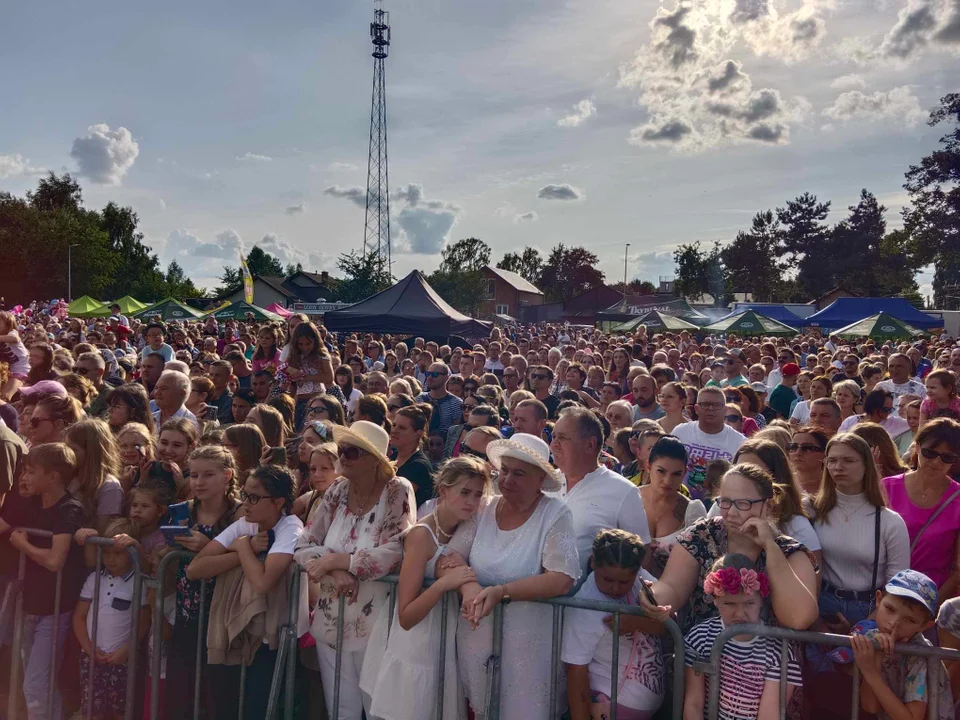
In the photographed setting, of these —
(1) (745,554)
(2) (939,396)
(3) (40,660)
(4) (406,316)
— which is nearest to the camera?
(1) (745,554)

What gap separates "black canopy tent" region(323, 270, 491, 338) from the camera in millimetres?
16406

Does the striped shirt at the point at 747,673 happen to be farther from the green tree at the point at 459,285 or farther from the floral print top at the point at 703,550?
the green tree at the point at 459,285

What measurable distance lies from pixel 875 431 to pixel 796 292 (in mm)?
86212

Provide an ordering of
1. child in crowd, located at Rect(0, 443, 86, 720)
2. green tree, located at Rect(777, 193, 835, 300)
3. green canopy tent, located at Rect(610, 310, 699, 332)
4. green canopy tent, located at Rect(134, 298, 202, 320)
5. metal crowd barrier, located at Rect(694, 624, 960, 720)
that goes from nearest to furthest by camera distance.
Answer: metal crowd barrier, located at Rect(694, 624, 960, 720) → child in crowd, located at Rect(0, 443, 86, 720) → green canopy tent, located at Rect(134, 298, 202, 320) → green canopy tent, located at Rect(610, 310, 699, 332) → green tree, located at Rect(777, 193, 835, 300)

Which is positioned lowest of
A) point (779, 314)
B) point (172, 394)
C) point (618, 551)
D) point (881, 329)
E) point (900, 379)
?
point (618, 551)

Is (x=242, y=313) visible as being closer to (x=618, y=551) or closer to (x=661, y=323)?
(x=661, y=323)

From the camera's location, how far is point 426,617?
10.5 ft

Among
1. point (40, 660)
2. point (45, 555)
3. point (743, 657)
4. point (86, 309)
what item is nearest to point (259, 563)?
point (45, 555)

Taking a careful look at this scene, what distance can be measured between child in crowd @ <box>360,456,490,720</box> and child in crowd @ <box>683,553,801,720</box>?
40.0 inches

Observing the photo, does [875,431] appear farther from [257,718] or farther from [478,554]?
[257,718]

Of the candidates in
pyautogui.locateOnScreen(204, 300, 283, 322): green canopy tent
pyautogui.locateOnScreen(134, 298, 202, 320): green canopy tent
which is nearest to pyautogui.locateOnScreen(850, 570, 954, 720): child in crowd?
pyautogui.locateOnScreen(204, 300, 283, 322): green canopy tent

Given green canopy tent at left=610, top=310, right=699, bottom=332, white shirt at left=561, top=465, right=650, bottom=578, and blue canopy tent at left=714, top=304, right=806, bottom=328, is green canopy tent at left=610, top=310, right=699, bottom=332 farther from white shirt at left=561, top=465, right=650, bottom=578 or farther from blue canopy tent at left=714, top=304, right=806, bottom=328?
white shirt at left=561, top=465, right=650, bottom=578

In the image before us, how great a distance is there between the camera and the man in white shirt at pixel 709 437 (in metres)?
5.53

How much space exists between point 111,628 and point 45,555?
52cm
